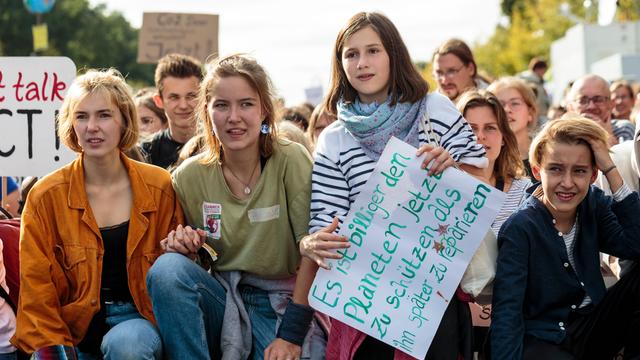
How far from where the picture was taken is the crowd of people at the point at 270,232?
412cm

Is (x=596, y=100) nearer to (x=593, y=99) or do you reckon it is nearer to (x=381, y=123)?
(x=593, y=99)

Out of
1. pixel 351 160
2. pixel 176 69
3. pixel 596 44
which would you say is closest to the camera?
pixel 351 160

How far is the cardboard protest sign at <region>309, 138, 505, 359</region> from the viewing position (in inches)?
161

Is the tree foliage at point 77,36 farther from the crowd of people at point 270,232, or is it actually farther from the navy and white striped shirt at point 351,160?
the navy and white striped shirt at point 351,160

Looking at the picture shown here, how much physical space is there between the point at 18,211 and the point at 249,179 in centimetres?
287

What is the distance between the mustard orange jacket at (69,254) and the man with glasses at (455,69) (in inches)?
133

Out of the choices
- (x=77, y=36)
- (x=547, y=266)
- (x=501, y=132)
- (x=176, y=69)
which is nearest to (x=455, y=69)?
(x=501, y=132)

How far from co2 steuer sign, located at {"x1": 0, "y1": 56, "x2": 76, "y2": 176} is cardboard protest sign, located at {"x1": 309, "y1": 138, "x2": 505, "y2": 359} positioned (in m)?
2.31

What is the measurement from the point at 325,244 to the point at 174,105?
3.01m

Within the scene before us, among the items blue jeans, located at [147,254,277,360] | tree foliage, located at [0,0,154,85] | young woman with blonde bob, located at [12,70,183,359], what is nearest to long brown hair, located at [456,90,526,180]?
young woman with blonde bob, located at [12,70,183,359]

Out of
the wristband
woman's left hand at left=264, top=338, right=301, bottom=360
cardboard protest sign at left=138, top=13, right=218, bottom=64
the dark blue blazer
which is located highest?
cardboard protest sign at left=138, top=13, right=218, bottom=64

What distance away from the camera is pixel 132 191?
451cm

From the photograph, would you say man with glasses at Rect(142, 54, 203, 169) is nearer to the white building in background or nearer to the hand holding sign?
the hand holding sign

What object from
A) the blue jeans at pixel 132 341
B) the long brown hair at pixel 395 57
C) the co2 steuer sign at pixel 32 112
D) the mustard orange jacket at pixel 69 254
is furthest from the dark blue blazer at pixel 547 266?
the co2 steuer sign at pixel 32 112
